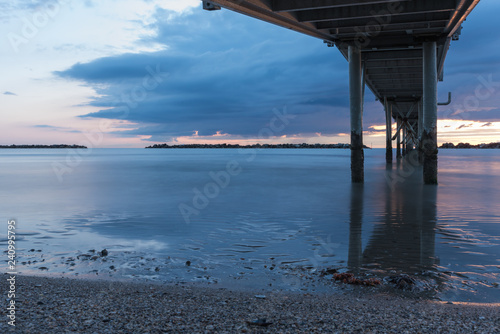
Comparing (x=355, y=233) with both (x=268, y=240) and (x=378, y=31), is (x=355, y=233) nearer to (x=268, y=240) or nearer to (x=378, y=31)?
(x=268, y=240)

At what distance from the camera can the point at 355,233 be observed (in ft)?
33.6

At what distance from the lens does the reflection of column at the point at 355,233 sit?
7.35 metres

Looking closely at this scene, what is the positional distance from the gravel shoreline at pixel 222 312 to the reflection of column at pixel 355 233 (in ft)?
5.57

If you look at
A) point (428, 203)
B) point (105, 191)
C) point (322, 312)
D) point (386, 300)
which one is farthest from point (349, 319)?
point (105, 191)

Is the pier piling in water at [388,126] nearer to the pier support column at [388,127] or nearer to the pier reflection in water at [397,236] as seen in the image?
the pier support column at [388,127]

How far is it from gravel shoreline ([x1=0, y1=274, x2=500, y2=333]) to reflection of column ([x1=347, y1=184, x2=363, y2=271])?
66.8 inches

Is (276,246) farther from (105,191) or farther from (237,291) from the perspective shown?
(105,191)

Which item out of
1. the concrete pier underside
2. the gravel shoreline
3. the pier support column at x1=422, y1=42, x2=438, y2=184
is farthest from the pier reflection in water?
the concrete pier underside

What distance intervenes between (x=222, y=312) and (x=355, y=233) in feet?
21.2

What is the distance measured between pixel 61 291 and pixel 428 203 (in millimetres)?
14348

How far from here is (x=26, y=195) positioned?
20.0m

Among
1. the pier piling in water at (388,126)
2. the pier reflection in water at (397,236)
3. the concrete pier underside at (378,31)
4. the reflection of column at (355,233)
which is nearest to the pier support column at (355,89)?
the concrete pier underside at (378,31)

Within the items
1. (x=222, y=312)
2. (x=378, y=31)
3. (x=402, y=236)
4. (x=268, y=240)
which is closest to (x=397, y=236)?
(x=402, y=236)

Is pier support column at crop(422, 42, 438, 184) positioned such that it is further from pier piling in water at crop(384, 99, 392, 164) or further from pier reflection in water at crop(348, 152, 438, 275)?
pier piling in water at crop(384, 99, 392, 164)
